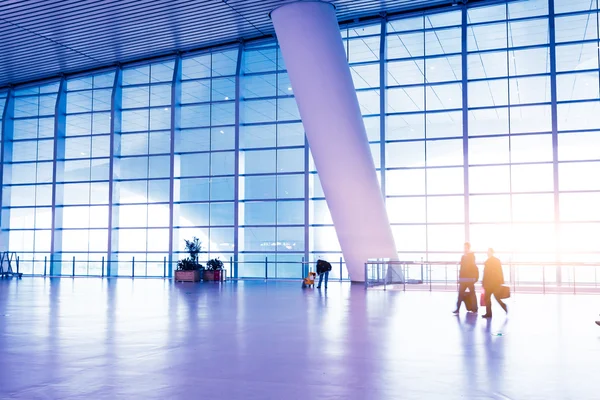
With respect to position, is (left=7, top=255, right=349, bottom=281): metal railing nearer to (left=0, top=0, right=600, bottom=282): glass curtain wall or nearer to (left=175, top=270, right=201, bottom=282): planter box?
(left=0, top=0, right=600, bottom=282): glass curtain wall

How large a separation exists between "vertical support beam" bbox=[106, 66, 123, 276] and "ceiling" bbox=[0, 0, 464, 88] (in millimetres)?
1361

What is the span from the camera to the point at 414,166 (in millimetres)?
25812

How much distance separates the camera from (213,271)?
26234 mm

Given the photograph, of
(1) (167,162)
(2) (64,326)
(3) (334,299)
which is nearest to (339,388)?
(2) (64,326)

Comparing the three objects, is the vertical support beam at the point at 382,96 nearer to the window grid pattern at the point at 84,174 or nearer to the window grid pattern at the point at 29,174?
the window grid pattern at the point at 84,174

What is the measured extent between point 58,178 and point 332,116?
1679 cm

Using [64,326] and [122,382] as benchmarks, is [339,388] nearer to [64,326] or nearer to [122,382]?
[122,382]

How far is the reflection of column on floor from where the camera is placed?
67.7ft

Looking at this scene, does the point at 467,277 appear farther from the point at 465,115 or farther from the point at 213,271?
the point at 213,271

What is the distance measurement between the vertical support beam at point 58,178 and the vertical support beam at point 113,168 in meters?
2.75

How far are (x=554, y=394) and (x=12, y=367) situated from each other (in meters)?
4.61

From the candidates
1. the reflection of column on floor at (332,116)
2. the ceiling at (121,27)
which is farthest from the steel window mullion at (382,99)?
the reflection of column on floor at (332,116)

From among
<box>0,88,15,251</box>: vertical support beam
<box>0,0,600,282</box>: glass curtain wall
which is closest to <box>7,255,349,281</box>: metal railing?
<box>0,0,600,282</box>: glass curtain wall

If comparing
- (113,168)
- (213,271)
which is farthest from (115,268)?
(213,271)
